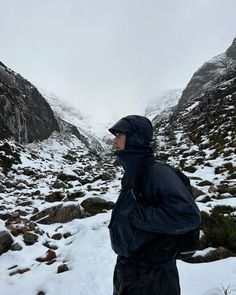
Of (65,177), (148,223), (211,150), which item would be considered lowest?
(148,223)

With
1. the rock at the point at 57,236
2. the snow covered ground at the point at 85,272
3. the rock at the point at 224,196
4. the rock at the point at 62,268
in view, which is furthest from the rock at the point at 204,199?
the rock at the point at 62,268

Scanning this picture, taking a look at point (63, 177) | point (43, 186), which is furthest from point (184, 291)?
point (63, 177)

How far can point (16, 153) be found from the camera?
23938 mm

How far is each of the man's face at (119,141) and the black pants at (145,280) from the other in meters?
0.92

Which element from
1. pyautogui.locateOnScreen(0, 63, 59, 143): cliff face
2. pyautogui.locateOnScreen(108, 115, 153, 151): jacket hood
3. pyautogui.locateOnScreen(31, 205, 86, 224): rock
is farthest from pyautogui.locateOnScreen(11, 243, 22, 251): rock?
pyautogui.locateOnScreen(0, 63, 59, 143): cliff face

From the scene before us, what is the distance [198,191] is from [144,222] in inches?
328

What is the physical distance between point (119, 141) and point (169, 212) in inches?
A: 30.8

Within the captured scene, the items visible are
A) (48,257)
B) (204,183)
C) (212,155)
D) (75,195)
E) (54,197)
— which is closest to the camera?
(48,257)

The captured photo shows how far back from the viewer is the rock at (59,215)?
32.8 feet

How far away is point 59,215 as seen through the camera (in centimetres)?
1008

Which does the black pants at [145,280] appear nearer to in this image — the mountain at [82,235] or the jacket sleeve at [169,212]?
the jacket sleeve at [169,212]

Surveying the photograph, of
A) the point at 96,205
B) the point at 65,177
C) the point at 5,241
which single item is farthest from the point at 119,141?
the point at 65,177

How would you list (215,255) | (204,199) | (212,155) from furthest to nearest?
(212,155)
(204,199)
(215,255)

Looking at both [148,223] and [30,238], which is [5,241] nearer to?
[30,238]
